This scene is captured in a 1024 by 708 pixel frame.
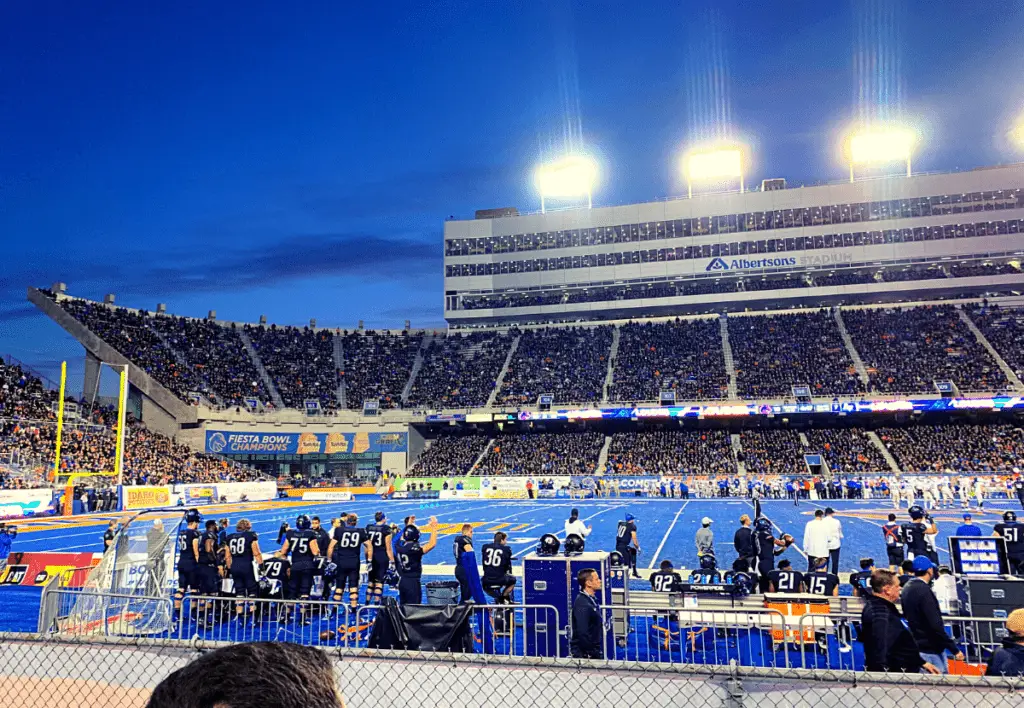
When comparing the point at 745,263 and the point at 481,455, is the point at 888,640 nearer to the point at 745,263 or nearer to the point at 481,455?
the point at 481,455

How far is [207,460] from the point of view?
5019 cm

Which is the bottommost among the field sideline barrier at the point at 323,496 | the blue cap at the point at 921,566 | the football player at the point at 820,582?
the field sideline barrier at the point at 323,496

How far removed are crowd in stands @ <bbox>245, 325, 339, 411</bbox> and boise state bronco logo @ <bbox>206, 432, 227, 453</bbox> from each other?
7239mm

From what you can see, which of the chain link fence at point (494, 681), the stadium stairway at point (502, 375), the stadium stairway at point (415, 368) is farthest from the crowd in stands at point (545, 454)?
the chain link fence at point (494, 681)

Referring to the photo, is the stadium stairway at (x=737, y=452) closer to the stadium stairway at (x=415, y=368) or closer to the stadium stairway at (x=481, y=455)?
the stadium stairway at (x=481, y=455)

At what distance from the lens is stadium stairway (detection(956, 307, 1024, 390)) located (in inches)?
1984

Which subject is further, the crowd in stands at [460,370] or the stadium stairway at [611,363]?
the crowd in stands at [460,370]

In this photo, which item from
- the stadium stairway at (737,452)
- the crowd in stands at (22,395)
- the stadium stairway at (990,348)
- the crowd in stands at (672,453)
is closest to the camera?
the crowd in stands at (22,395)

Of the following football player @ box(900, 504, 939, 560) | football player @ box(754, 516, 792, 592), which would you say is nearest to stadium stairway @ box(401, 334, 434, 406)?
football player @ box(754, 516, 792, 592)

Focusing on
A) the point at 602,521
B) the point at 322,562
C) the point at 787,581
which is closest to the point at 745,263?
the point at 602,521

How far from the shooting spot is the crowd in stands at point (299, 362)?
2416 inches

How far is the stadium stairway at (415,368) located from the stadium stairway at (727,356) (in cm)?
2723

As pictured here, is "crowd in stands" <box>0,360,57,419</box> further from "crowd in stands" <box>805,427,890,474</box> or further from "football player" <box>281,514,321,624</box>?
"crowd in stands" <box>805,427,890,474</box>

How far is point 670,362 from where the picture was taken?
60.9 metres
